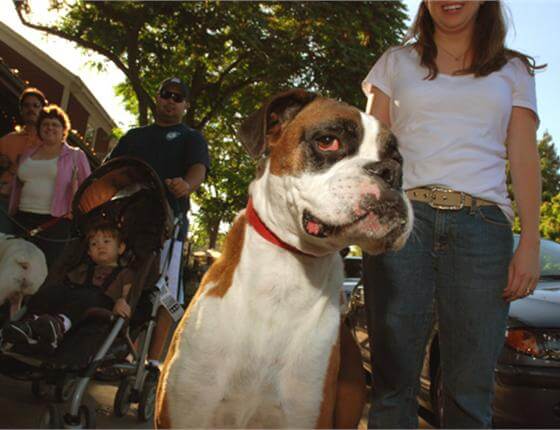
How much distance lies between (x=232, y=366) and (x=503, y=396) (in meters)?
2.73

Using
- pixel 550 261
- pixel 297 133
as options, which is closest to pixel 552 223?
pixel 550 261

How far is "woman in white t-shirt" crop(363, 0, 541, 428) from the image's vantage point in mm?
2814

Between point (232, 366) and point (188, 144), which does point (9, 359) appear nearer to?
point (188, 144)

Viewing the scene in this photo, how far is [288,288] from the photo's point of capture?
2.72m

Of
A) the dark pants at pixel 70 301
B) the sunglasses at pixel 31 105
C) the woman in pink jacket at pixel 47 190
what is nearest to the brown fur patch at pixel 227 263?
the dark pants at pixel 70 301

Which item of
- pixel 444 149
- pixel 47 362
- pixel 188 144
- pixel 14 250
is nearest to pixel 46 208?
pixel 14 250

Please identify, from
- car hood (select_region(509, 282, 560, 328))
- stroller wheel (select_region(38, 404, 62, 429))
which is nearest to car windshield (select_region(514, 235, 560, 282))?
car hood (select_region(509, 282, 560, 328))

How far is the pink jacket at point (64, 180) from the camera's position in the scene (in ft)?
18.7

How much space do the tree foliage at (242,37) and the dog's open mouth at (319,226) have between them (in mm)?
11897

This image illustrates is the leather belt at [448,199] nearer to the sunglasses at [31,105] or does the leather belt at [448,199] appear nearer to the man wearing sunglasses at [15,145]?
the man wearing sunglasses at [15,145]

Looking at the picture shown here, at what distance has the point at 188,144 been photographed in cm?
545

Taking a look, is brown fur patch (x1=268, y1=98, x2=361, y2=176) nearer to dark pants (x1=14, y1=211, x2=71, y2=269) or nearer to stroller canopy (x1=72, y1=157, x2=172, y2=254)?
stroller canopy (x1=72, y1=157, x2=172, y2=254)

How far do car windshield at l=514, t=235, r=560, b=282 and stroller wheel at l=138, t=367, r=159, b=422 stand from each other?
147 inches

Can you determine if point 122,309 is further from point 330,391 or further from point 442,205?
point 442,205
